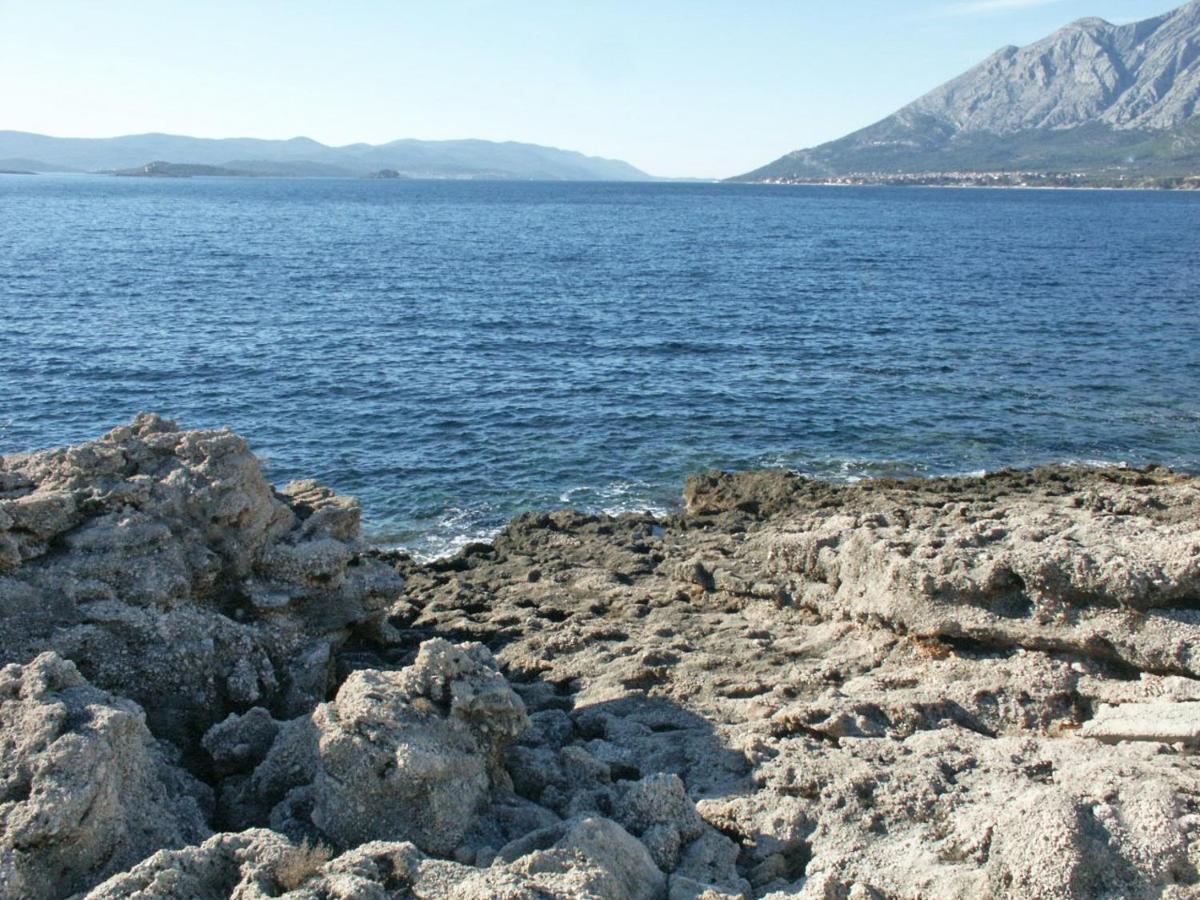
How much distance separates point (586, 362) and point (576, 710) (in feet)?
111

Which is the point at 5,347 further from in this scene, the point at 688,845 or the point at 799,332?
the point at 688,845

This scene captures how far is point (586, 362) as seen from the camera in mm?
47938

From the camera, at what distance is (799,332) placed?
55.9 m

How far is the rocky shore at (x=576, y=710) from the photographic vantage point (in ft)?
29.8

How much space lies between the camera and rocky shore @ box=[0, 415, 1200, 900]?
908 centimetres

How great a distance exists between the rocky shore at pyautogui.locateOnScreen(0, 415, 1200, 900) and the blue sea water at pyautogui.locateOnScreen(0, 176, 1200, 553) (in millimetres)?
10480

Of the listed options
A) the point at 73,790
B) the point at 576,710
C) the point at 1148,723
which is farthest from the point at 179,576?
the point at 1148,723

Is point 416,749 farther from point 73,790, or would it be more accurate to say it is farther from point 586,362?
point 586,362

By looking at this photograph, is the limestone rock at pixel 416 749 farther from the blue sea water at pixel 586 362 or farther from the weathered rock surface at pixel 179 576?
the blue sea water at pixel 586 362

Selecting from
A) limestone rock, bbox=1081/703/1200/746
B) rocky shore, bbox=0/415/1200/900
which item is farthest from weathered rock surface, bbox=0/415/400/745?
limestone rock, bbox=1081/703/1200/746

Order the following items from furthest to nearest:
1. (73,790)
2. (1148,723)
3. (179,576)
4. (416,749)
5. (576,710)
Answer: (576,710) → (179,576) → (1148,723) → (416,749) → (73,790)

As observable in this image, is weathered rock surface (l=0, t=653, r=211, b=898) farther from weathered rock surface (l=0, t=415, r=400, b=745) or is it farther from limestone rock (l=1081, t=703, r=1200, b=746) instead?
limestone rock (l=1081, t=703, r=1200, b=746)

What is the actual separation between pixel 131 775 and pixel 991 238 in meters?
129

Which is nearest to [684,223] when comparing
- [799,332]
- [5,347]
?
[799,332]
